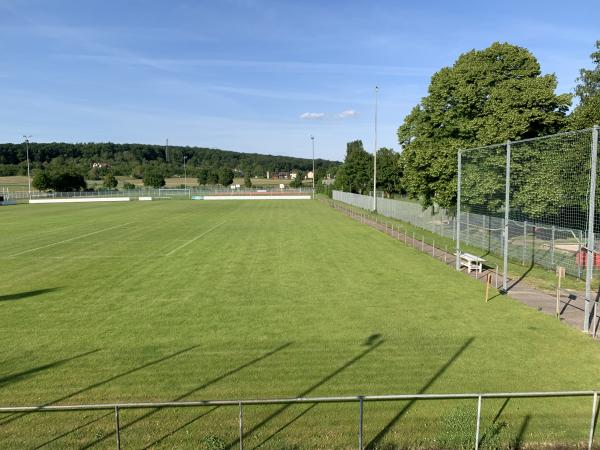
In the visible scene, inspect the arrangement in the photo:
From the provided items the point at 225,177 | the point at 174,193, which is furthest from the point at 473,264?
the point at 225,177

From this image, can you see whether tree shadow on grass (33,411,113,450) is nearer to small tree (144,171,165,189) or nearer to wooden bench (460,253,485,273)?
wooden bench (460,253,485,273)

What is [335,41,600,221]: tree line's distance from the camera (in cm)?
2453

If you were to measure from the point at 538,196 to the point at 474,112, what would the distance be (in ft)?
38.7

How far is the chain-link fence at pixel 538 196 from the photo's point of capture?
1809 centimetres

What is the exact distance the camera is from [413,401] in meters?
8.28

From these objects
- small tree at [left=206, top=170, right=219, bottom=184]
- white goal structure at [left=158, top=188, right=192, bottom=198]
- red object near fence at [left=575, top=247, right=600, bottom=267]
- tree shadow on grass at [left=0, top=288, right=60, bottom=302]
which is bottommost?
tree shadow on grass at [left=0, top=288, right=60, bottom=302]

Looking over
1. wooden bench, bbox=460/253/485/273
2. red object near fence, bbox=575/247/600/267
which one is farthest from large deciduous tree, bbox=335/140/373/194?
red object near fence, bbox=575/247/600/267

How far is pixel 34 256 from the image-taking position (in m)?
24.5

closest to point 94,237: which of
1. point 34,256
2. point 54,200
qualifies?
point 34,256

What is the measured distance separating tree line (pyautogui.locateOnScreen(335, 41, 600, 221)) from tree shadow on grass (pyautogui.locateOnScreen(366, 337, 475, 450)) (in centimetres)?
1171

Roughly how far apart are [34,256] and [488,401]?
80.0ft

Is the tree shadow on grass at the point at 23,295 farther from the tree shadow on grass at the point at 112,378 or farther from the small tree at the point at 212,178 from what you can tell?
the small tree at the point at 212,178

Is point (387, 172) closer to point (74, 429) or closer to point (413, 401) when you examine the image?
point (413, 401)

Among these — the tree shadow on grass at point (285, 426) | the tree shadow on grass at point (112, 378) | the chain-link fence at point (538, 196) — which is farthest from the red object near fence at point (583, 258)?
the tree shadow on grass at point (112, 378)
